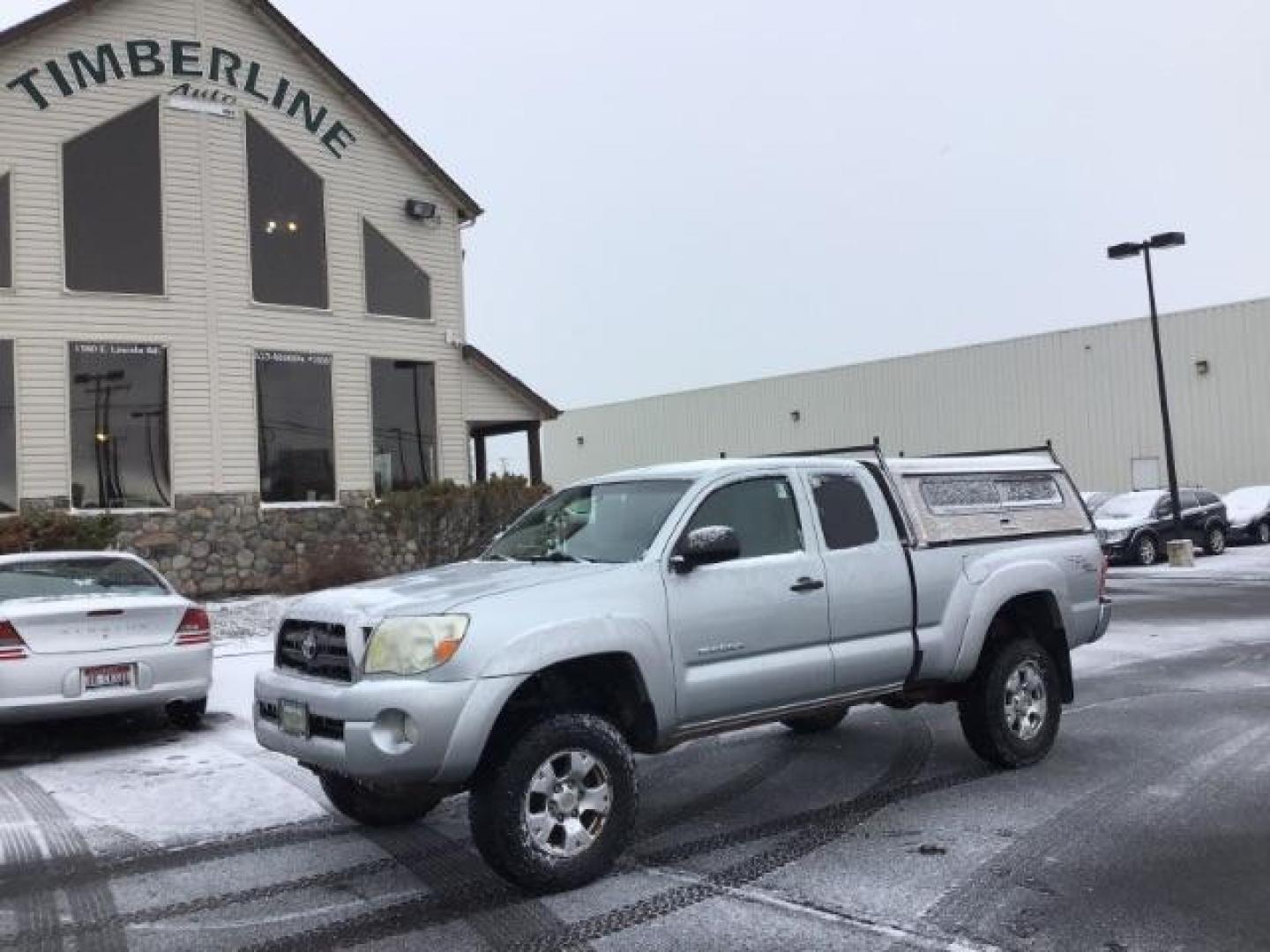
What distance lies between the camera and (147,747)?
8344mm

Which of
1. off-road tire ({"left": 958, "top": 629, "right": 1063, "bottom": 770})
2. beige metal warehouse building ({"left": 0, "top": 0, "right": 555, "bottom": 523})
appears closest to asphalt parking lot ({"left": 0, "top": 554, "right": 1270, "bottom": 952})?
off-road tire ({"left": 958, "top": 629, "right": 1063, "bottom": 770})

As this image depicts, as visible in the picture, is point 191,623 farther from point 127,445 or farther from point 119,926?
point 127,445

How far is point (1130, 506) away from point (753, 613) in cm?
2170

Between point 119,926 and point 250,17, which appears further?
point 250,17

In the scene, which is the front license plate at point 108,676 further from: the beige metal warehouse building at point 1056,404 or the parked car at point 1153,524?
the beige metal warehouse building at point 1056,404

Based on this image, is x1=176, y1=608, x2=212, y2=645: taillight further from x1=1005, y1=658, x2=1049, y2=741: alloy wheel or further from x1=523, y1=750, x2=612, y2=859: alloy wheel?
x1=1005, y1=658, x2=1049, y2=741: alloy wheel

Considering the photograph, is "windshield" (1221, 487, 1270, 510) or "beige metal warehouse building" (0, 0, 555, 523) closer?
"beige metal warehouse building" (0, 0, 555, 523)

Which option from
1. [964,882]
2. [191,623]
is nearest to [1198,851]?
[964,882]

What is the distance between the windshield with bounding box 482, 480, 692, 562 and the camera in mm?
5887

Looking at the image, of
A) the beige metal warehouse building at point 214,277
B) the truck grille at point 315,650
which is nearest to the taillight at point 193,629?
the truck grille at point 315,650

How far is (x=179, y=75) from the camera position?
1783 centimetres

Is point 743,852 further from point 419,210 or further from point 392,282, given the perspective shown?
point 419,210

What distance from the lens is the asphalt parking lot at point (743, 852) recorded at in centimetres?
461

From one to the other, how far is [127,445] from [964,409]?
2954 centimetres
